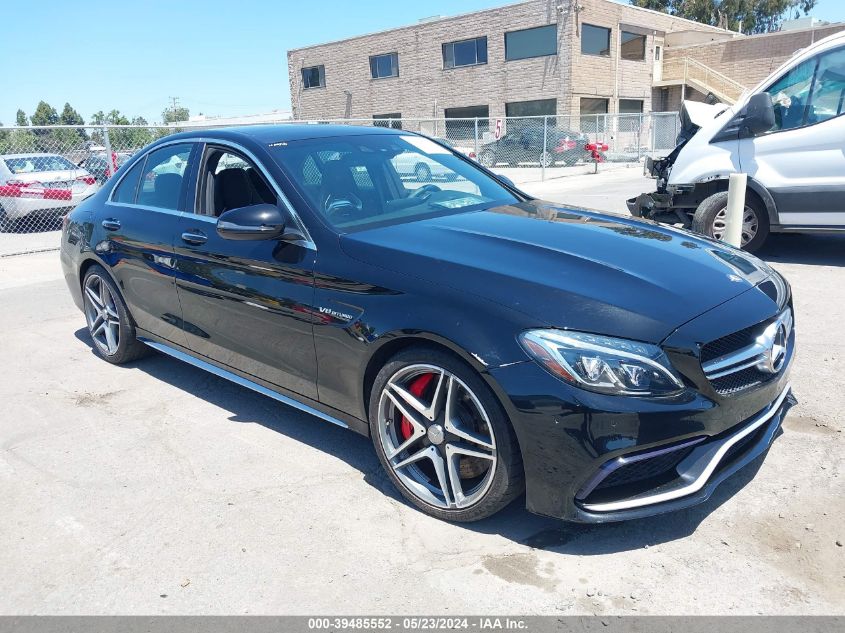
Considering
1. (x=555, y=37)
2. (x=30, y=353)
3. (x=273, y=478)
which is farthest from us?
(x=555, y=37)

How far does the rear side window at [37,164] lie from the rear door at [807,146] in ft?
40.5

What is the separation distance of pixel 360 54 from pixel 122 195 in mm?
37255

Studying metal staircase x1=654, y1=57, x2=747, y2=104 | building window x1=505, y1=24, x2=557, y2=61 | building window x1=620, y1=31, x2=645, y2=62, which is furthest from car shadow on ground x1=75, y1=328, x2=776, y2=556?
building window x1=620, y1=31, x2=645, y2=62

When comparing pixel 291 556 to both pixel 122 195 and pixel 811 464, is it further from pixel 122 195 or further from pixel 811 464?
pixel 122 195

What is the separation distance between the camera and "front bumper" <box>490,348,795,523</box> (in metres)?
2.44

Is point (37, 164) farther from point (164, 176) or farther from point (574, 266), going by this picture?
point (574, 266)

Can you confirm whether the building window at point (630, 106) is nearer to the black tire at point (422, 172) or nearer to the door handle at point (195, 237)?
the black tire at point (422, 172)

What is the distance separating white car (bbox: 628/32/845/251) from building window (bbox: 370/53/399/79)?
1291 inches

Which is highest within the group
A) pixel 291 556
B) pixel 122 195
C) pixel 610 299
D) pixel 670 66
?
pixel 670 66

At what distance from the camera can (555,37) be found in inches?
1247

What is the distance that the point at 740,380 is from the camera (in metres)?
2.67

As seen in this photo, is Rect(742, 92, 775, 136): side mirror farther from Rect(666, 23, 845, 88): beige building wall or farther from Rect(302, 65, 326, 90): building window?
Rect(302, 65, 326, 90): building window

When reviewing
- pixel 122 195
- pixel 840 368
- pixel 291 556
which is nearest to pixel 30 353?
pixel 122 195

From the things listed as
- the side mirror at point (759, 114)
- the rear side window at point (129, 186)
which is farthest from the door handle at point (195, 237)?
the side mirror at point (759, 114)
